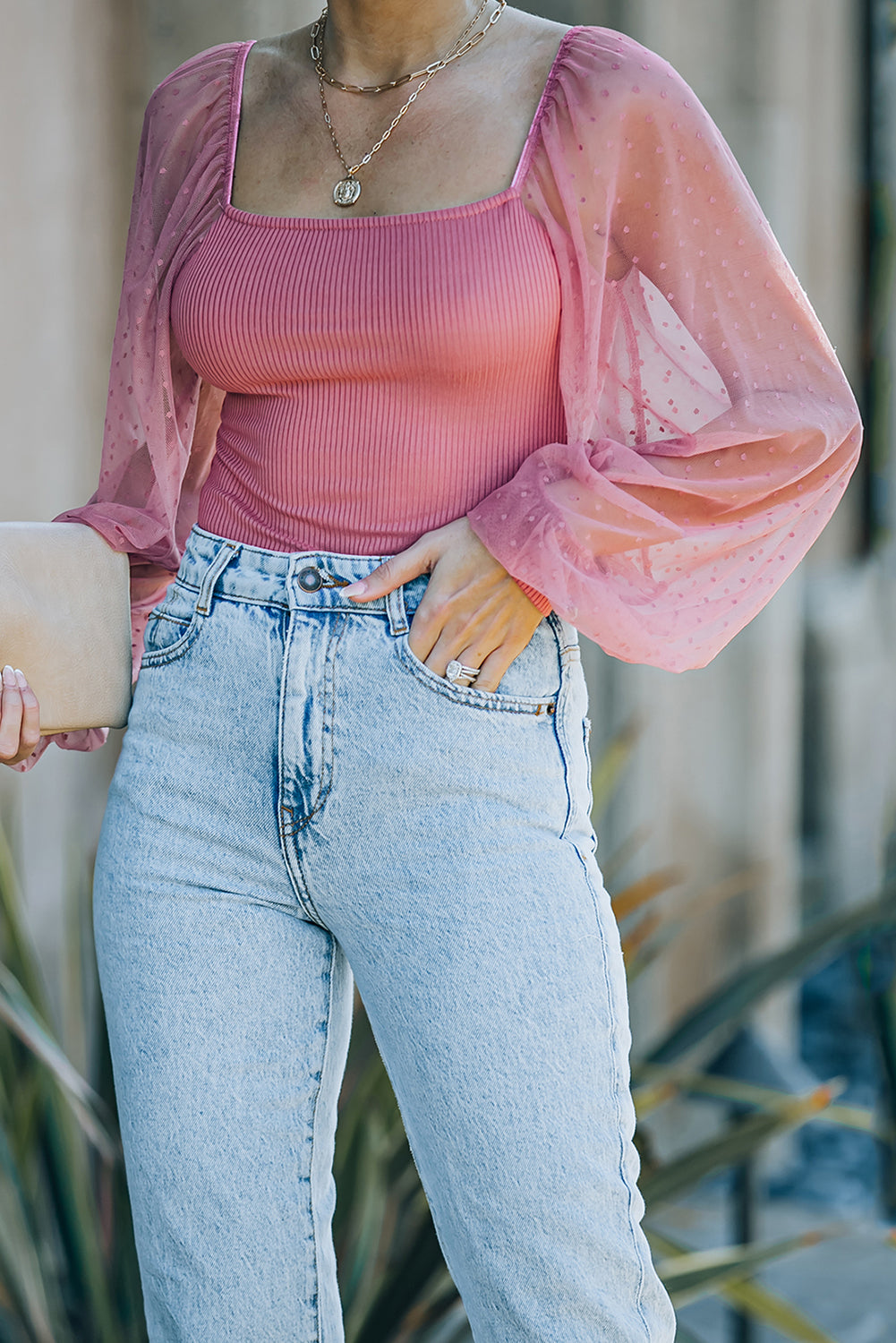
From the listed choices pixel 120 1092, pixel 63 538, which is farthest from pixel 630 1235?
pixel 63 538

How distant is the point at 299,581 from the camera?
1246mm

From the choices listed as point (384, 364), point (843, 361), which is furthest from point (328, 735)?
point (843, 361)

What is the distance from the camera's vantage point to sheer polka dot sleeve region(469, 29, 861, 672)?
126 centimetres

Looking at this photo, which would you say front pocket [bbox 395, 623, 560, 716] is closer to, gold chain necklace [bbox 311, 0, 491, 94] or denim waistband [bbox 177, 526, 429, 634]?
denim waistband [bbox 177, 526, 429, 634]

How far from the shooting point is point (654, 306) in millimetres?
1410

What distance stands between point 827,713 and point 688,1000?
1.13 meters

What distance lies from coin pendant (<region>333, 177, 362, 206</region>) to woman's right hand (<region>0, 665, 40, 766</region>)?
22.0 inches

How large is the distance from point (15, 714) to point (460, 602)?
0.49 m

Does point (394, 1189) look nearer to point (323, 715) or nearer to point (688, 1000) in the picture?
point (323, 715)

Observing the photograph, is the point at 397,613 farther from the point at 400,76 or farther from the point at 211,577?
the point at 400,76

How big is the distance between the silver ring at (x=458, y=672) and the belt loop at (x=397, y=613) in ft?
0.17

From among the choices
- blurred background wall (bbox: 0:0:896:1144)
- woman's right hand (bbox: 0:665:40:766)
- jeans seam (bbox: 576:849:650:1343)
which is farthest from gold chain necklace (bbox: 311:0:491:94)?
blurred background wall (bbox: 0:0:896:1144)

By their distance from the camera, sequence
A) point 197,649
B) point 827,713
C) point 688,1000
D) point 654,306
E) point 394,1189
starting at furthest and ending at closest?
1. point 827,713
2. point 688,1000
3. point 394,1189
4. point 654,306
5. point 197,649

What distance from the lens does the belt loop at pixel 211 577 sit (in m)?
1.29
